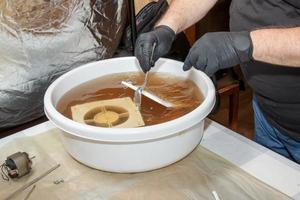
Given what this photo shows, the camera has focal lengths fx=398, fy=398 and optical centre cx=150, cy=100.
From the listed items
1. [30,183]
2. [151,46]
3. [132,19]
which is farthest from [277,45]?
[132,19]

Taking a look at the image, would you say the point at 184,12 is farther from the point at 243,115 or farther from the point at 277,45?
the point at 243,115

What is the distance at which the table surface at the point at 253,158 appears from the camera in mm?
853

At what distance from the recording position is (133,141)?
803mm

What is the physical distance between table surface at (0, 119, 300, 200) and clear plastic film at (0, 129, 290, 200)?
0.08 feet

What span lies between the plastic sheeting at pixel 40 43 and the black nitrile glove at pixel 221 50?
0.72 m

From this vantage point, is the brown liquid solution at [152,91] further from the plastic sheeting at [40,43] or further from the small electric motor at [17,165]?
the plastic sheeting at [40,43]

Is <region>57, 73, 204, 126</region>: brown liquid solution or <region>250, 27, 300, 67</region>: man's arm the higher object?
<region>250, 27, 300, 67</region>: man's arm

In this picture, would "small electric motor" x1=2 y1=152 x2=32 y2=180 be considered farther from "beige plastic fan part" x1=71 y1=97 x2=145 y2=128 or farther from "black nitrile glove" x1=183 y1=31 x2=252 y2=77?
"black nitrile glove" x1=183 y1=31 x2=252 y2=77

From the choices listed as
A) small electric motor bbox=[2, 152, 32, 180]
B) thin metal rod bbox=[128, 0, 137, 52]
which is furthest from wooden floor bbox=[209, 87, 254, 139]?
small electric motor bbox=[2, 152, 32, 180]

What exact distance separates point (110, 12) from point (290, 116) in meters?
0.86

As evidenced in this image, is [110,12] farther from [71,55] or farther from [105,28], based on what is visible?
[71,55]

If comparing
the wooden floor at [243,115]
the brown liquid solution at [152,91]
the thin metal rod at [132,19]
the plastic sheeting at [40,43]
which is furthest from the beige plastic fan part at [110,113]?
the wooden floor at [243,115]

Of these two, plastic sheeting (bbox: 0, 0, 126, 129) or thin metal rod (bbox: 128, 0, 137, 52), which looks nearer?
plastic sheeting (bbox: 0, 0, 126, 129)

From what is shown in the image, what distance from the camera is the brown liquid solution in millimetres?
937
